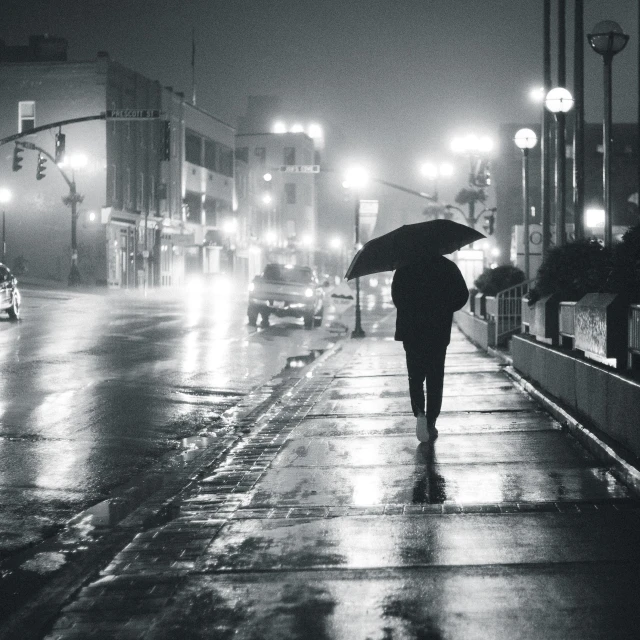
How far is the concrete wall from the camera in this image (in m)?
8.24

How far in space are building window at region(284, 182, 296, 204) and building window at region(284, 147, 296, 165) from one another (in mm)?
3392

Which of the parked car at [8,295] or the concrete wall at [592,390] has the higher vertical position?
the parked car at [8,295]

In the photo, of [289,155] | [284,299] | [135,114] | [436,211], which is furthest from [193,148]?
[284,299]

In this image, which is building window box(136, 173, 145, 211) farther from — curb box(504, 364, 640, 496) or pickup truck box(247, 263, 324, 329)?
curb box(504, 364, 640, 496)

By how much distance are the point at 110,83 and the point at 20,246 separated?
422 inches

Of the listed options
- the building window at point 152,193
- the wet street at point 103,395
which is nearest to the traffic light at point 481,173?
the wet street at point 103,395

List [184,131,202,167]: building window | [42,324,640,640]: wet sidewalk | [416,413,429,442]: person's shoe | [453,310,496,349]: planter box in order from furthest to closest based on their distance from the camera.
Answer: [184,131,202,167]: building window, [453,310,496,349]: planter box, [416,413,429,442]: person's shoe, [42,324,640,640]: wet sidewalk

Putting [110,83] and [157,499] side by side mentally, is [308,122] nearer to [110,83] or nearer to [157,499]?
[110,83]

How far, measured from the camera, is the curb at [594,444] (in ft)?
24.2

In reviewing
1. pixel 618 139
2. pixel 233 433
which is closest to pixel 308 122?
pixel 618 139

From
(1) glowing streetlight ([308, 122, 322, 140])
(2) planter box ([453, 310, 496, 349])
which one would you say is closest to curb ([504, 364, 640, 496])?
(2) planter box ([453, 310, 496, 349])

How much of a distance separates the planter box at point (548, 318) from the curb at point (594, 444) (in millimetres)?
1032

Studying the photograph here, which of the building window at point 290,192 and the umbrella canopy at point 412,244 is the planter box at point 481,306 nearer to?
the umbrella canopy at point 412,244

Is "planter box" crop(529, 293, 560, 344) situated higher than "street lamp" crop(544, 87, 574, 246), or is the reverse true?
"street lamp" crop(544, 87, 574, 246)
